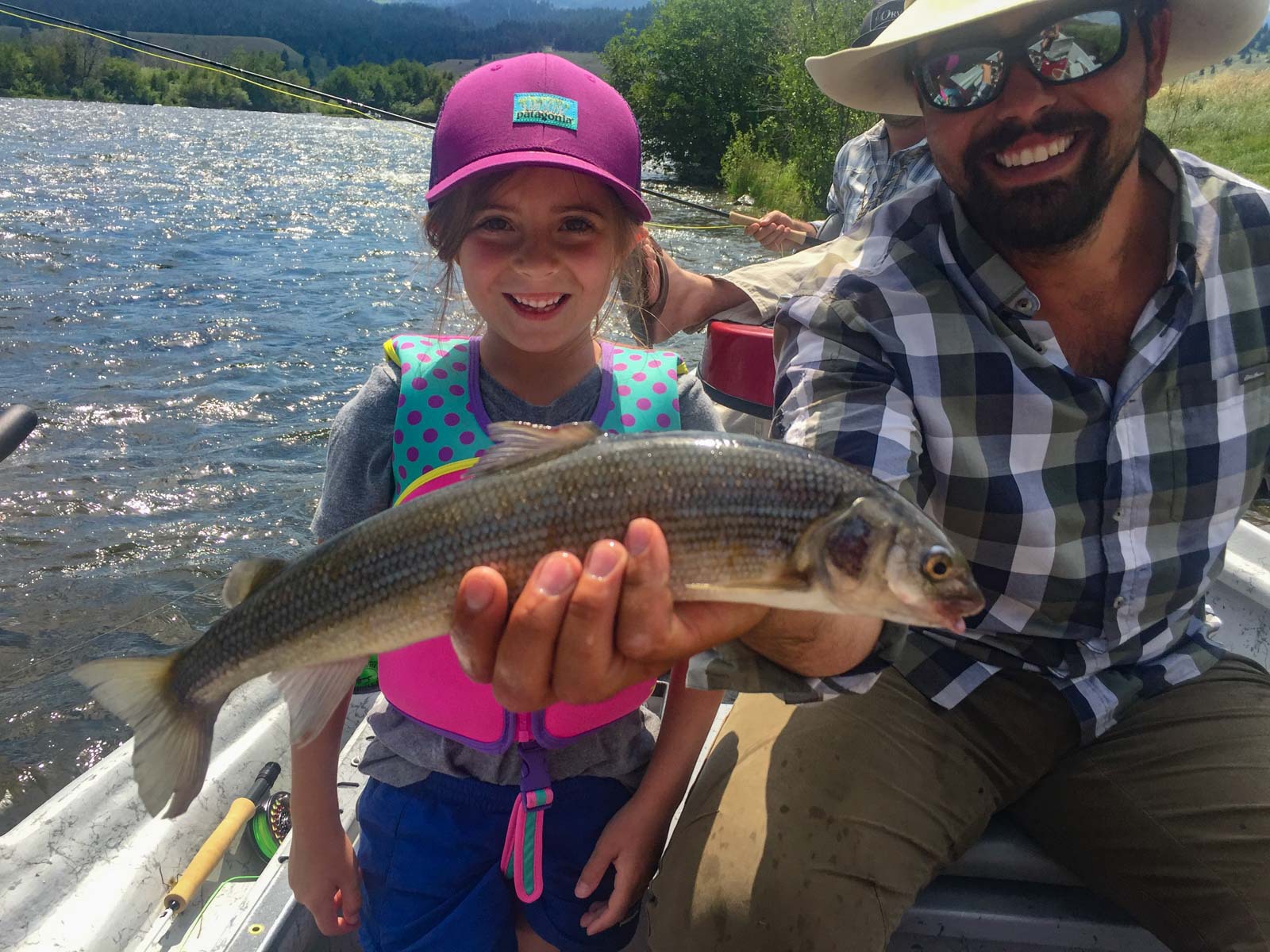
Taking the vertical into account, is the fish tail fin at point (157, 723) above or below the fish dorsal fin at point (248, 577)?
below

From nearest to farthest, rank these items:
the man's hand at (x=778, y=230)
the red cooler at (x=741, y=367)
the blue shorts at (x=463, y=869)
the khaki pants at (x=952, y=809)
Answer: the khaki pants at (x=952, y=809) → the blue shorts at (x=463, y=869) → the red cooler at (x=741, y=367) → the man's hand at (x=778, y=230)

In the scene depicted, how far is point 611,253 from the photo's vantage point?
2.92 meters

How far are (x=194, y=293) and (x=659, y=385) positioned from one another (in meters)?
15.6

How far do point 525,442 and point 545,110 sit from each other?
1.14 metres

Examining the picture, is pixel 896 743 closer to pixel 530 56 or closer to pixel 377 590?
pixel 377 590

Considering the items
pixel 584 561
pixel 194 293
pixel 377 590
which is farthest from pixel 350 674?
pixel 194 293

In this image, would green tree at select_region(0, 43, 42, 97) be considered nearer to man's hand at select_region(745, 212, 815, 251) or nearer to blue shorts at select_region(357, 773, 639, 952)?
man's hand at select_region(745, 212, 815, 251)

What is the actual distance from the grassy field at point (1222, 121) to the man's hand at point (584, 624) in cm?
2145

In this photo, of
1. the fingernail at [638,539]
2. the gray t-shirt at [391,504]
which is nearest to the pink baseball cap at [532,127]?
the gray t-shirt at [391,504]

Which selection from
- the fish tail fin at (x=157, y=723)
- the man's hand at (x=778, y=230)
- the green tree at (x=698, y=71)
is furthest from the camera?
the green tree at (x=698, y=71)

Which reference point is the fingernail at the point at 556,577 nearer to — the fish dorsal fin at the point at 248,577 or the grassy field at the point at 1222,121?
the fish dorsal fin at the point at 248,577

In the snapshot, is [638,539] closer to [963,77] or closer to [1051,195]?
[1051,195]

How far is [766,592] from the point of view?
82.4 inches

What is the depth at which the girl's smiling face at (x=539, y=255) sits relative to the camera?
2705mm
